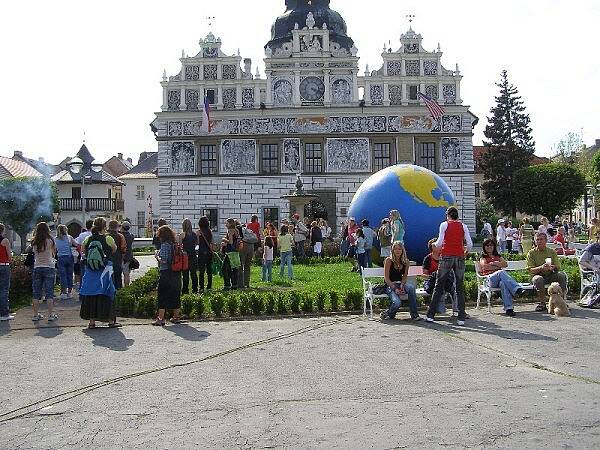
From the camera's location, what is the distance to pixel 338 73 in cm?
5219

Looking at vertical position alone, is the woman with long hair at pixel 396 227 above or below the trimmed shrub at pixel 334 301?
above

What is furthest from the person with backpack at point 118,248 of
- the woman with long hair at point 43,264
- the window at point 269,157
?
the window at point 269,157

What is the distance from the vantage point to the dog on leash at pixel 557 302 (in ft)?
45.2

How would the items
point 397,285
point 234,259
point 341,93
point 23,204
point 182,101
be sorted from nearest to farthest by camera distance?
1. point 397,285
2. point 234,259
3. point 341,93
4. point 182,101
5. point 23,204

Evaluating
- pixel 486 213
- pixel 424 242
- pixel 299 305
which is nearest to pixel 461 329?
pixel 299 305

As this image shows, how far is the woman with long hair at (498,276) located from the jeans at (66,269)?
31.8ft

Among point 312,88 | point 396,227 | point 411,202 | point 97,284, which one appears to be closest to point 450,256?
point 396,227

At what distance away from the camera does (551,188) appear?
60.2 metres

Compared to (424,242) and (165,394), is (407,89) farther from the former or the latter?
(165,394)

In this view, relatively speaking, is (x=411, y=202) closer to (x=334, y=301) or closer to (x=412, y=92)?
(x=334, y=301)

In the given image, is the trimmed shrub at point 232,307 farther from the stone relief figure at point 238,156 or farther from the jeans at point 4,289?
the stone relief figure at point 238,156

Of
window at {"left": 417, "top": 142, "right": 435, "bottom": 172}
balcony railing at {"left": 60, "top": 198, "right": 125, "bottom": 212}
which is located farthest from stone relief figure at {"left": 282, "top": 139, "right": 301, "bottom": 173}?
balcony railing at {"left": 60, "top": 198, "right": 125, "bottom": 212}

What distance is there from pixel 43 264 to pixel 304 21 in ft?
149

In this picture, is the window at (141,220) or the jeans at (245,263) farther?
the window at (141,220)
